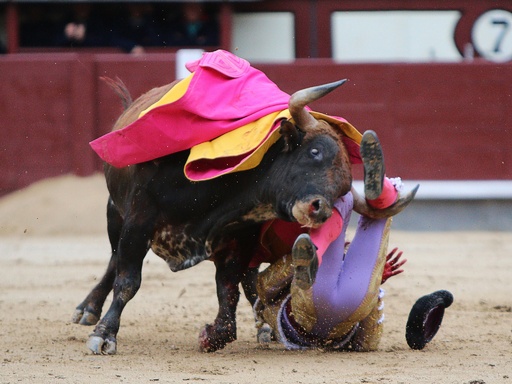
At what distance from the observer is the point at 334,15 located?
33.6 feet

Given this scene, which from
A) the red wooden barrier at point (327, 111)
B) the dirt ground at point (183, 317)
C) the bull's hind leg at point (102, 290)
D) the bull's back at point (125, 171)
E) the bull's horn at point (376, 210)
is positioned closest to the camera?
the dirt ground at point (183, 317)

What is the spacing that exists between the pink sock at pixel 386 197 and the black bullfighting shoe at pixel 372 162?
144 mm

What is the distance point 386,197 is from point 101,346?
1037 mm

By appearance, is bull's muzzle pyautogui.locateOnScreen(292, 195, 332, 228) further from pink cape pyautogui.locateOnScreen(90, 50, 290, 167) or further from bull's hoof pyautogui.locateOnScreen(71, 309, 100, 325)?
bull's hoof pyautogui.locateOnScreen(71, 309, 100, 325)

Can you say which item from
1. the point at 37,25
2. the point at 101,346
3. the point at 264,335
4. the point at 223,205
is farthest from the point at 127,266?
the point at 37,25

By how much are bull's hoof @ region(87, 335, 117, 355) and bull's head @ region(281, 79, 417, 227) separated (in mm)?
733

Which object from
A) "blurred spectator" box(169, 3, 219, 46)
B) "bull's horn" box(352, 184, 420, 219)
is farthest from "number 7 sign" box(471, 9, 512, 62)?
"bull's horn" box(352, 184, 420, 219)

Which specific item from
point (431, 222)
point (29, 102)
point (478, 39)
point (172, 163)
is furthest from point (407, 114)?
point (172, 163)

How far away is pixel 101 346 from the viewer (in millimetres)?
3695

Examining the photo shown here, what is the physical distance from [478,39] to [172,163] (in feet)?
22.6

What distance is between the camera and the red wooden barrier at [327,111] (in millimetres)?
8438

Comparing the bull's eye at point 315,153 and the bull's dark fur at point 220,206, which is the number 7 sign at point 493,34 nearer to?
the bull's dark fur at point 220,206

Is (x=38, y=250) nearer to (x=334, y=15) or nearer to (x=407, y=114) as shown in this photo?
(x=407, y=114)

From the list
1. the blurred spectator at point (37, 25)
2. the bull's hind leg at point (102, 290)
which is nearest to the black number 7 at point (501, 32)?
the blurred spectator at point (37, 25)
